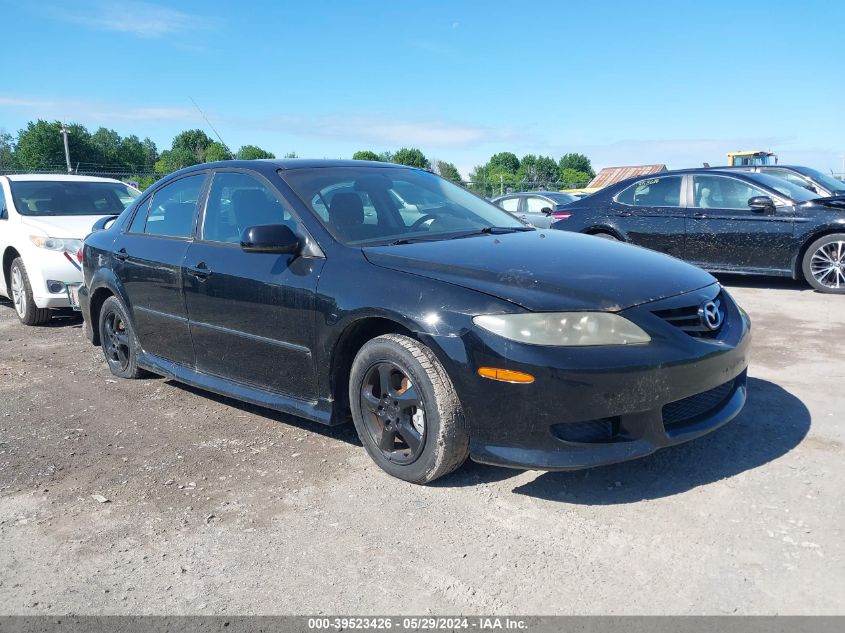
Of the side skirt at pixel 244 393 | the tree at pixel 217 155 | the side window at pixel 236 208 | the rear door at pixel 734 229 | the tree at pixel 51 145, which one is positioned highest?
the tree at pixel 51 145

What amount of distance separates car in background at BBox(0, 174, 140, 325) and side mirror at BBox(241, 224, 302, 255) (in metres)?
4.32

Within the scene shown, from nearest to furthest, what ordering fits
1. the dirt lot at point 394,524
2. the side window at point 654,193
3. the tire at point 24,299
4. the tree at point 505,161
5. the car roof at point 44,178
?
the dirt lot at point 394,524 < the tire at point 24,299 < the car roof at point 44,178 < the side window at point 654,193 < the tree at point 505,161

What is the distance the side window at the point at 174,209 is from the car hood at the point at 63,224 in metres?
2.79

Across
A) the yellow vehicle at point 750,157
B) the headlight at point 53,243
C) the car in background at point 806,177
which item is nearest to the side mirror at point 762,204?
the car in background at point 806,177

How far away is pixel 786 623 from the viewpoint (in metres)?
2.25

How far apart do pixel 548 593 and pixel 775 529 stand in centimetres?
103

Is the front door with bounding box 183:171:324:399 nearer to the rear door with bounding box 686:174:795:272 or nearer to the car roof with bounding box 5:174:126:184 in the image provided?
the car roof with bounding box 5:174:126:184

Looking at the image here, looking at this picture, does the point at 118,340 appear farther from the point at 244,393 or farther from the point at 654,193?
the point at 654,193

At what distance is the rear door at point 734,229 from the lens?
8273 mm

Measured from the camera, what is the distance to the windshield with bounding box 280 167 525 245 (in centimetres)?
386

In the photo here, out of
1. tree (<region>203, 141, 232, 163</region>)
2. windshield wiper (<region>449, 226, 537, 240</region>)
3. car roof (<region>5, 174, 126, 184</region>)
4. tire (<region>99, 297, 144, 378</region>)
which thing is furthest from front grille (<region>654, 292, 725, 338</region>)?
car roof (<region>5, 174, 126, 184</region>)

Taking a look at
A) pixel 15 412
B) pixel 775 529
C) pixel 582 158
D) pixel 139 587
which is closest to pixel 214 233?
pixel 15 412

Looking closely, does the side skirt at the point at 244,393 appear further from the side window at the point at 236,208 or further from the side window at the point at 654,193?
the side window at the point at 654,193

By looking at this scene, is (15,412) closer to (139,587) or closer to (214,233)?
(214,233)
